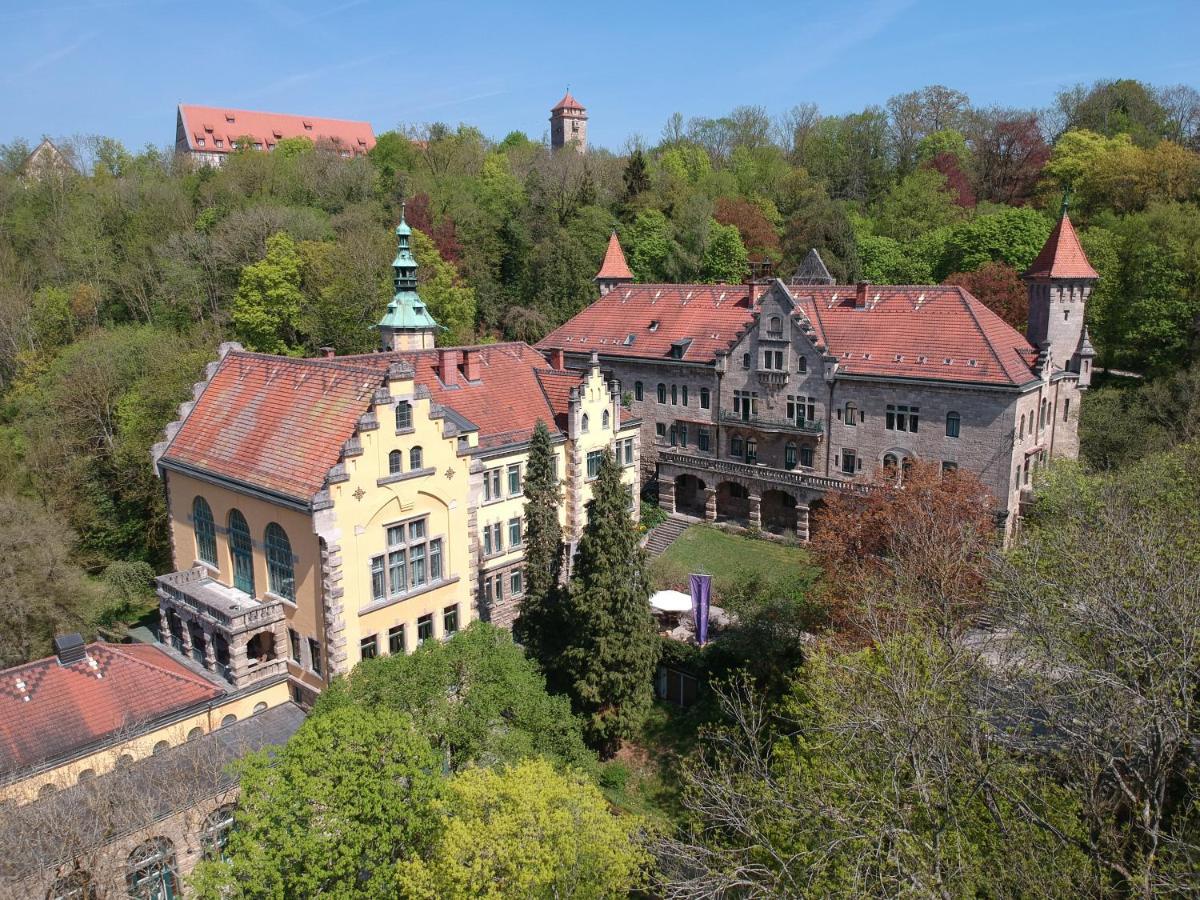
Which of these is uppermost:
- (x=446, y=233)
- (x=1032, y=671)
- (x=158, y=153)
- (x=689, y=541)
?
(x=158, y=153)

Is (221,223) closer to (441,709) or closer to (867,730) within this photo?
(441,709)

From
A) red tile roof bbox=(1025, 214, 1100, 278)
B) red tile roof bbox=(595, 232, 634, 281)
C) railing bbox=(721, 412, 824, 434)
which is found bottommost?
railing bbox=(721, 412, 824, 434)

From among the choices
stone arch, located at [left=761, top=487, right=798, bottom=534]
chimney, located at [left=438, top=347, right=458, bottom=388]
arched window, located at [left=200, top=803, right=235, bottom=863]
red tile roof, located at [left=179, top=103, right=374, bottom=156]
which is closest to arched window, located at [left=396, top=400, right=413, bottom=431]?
chimney, located at [left=438, top=347, right=458, bottom=388]

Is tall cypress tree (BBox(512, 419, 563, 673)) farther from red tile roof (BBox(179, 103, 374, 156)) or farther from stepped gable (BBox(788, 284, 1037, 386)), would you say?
red tile roof (BBox(179, 103, 374, 156))

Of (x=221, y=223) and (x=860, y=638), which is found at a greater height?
(x=221, y=223)

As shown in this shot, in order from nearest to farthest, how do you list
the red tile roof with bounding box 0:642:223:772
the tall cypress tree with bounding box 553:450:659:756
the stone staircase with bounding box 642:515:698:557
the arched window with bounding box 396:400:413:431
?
the red tile roof with bounding box 0:642:223:772 → the tall cypress tree with bounding box 553:450:659:756 → the arched window with bounding box 396:400:413:431 → the stone staircase with bounding box 642:515:698:557

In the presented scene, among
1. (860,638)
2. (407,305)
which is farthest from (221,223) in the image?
(860,638)

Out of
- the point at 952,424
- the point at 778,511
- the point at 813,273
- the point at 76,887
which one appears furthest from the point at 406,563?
the point at 813,273
